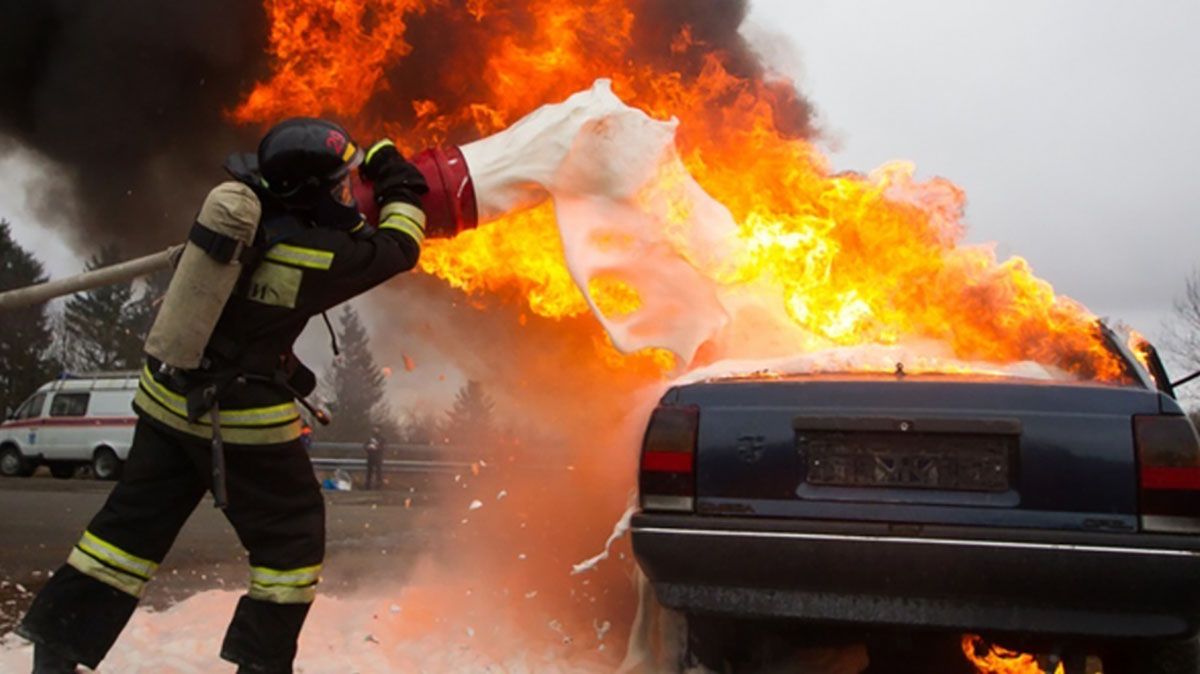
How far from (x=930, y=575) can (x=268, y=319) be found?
2.19 metres

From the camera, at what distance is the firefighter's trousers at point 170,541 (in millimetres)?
3412

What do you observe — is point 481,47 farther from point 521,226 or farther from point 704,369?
point 704,369

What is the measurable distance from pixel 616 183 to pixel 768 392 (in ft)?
4.62

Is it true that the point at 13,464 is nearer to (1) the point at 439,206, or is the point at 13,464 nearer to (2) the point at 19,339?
(2) the point at 19,339

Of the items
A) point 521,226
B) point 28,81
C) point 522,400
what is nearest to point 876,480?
point 521,226

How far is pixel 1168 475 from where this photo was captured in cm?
322

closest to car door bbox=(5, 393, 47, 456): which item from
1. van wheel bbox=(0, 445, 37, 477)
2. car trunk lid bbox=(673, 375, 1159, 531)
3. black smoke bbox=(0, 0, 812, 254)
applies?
van wheel bbox=(0, 445, 37, 477)

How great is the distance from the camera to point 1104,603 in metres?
3.19

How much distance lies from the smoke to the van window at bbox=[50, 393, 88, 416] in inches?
471

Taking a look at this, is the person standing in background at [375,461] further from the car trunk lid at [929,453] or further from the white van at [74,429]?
the car trunk lid at [929,453]

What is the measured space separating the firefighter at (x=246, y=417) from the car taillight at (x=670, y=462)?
1.03 metres

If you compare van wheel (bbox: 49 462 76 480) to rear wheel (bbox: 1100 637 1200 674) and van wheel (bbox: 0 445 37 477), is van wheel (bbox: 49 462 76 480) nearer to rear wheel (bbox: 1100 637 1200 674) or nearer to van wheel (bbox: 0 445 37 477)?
van wheel (bbox: 0 445 37 477)

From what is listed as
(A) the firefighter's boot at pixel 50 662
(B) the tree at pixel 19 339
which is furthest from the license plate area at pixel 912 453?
(B) the tree at pixel 19 339

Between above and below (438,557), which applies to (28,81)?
above
